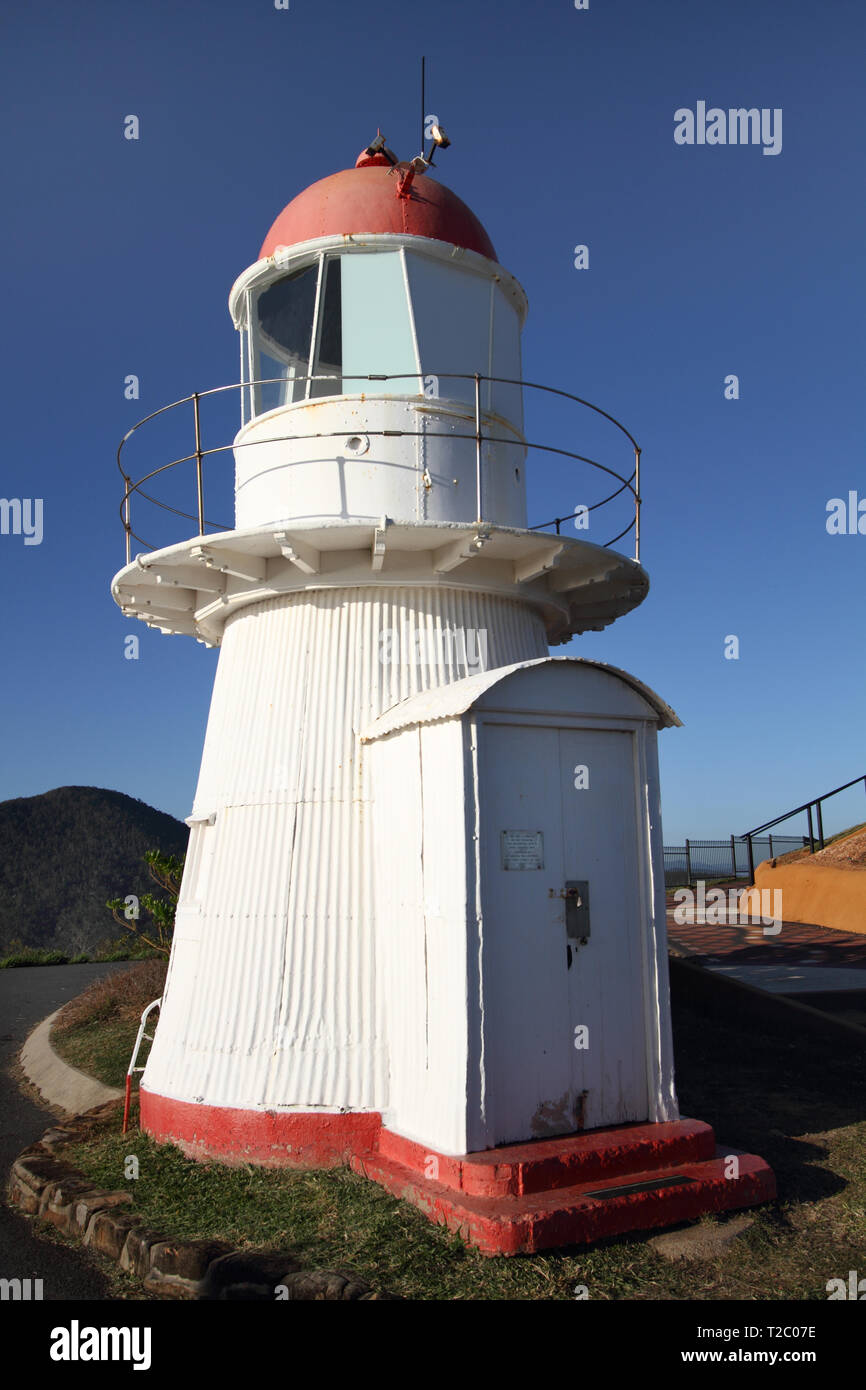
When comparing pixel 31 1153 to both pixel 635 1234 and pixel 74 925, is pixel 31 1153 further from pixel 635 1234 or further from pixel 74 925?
pixel 74 925

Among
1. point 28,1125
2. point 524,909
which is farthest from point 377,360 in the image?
point 28,1125

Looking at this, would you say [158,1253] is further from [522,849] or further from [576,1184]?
[522,849]

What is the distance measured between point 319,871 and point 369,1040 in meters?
1.29

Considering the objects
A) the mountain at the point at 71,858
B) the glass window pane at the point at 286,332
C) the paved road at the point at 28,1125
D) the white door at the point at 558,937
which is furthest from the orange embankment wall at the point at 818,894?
the mountain at the point at 71,858

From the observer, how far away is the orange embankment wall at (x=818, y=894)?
16.6 m

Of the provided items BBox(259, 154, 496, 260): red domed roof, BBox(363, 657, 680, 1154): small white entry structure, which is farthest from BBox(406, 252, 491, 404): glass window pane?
BBox(363, 657, 680, 1154): small white entry structure

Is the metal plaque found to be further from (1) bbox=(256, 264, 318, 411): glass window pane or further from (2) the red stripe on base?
(1) bbox=(256, 264, 318, 411): glass window pane

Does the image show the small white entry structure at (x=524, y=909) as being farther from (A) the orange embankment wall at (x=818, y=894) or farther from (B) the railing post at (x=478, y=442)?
(A) the orange embankment wall at (x=818, y=894)

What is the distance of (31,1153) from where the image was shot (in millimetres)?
8203

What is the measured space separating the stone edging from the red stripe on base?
73cm

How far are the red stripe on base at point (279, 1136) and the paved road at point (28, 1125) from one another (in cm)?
120

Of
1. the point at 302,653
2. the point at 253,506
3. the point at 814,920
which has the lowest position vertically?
the point at 814,920
